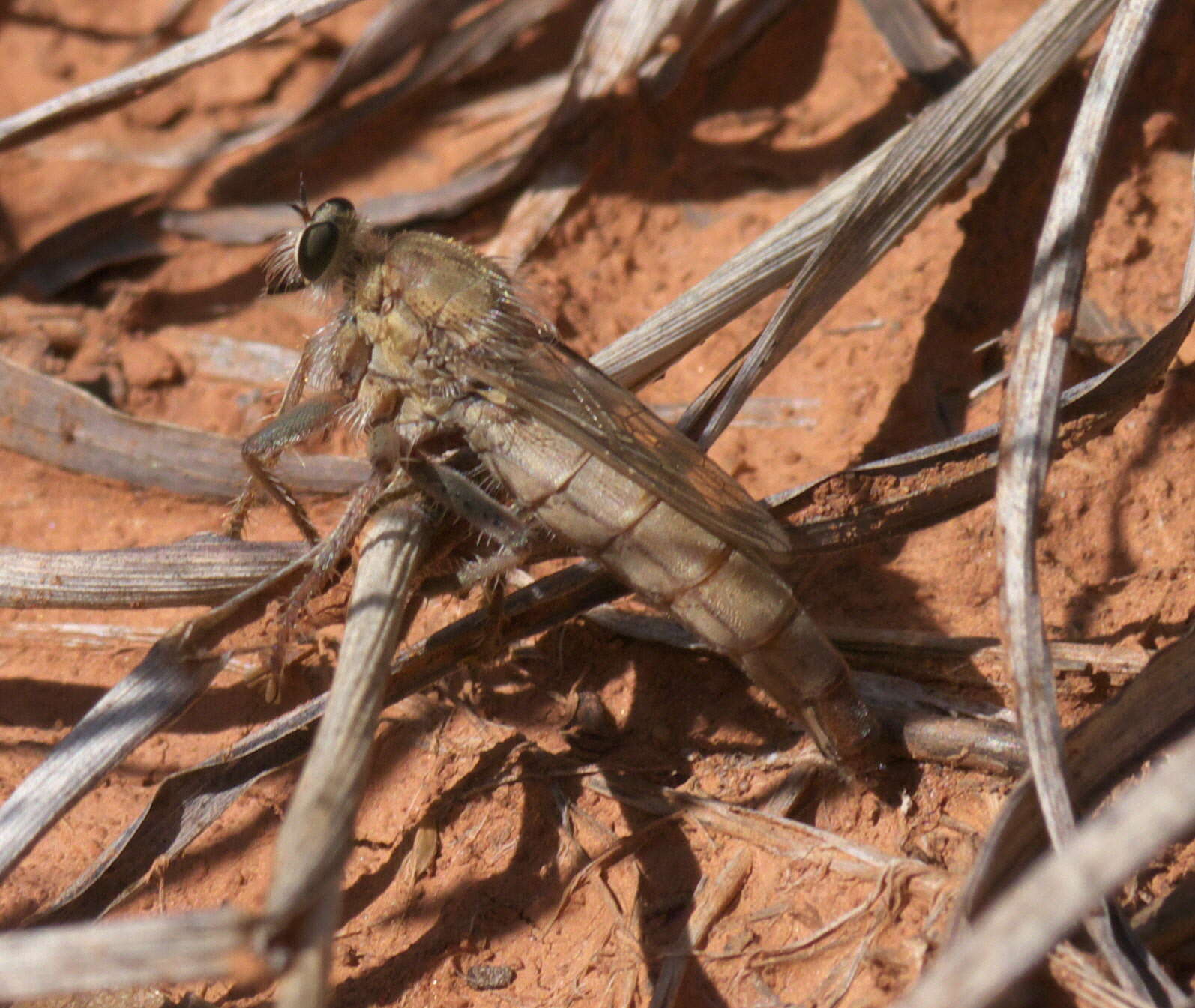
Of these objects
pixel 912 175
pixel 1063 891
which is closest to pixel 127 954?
pixel 1063 891

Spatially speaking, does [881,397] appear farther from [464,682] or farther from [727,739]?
[464,682]

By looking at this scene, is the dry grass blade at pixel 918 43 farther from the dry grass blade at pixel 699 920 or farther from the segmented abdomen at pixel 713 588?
the dry grass blade at pixel 699 920

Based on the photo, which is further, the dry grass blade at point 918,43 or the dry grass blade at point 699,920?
the dry grass blade at point 918,43

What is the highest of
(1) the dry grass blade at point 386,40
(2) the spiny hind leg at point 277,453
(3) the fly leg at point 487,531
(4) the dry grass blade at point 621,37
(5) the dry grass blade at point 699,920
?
(1) the dry grass blade at point 386,40

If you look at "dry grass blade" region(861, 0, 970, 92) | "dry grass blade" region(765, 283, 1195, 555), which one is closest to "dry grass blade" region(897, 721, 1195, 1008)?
"dry grass blade" region(765, 283, 1195, 555)

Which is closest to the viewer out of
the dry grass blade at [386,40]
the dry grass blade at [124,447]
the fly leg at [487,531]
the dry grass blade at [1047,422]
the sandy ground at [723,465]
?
the dry grass blade at [1047,422]

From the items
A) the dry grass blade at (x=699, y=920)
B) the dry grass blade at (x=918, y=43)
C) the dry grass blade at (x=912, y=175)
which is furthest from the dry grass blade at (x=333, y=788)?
the dry grass blade at (x=918, y=43)

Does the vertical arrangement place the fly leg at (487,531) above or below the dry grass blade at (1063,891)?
above

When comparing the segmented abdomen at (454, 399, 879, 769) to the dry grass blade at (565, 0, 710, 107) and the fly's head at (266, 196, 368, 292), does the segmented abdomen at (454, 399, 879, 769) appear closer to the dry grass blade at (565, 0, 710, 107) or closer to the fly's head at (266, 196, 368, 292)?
the fly's head at (266, 196, 368, 292)
